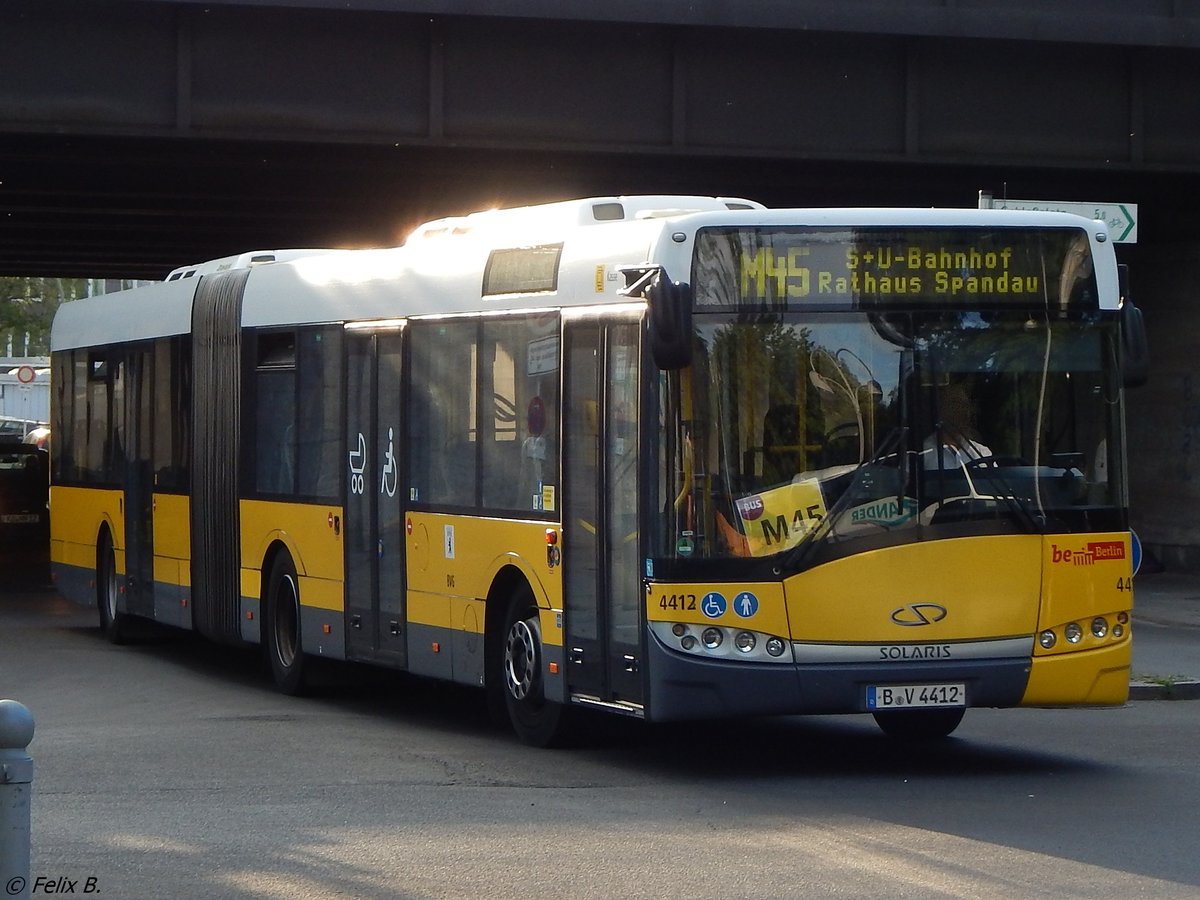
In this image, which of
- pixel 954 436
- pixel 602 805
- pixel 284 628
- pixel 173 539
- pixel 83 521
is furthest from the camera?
pixel 83 521

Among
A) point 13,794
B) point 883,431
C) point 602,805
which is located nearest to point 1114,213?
point 883,431

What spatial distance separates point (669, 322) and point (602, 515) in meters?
1.23

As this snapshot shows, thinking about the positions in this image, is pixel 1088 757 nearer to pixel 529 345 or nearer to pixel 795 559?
pixel 795 559


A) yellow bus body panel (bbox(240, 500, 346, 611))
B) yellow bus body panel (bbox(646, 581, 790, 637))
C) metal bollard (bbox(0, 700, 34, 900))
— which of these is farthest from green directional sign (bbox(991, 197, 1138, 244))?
metal bollard (bbox(0, 700, 34, 900))

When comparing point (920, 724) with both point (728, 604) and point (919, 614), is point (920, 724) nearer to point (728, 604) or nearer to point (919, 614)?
point (919, 614)

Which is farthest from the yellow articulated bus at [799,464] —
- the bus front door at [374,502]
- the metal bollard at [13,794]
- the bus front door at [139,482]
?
the bus front door at [139,482]

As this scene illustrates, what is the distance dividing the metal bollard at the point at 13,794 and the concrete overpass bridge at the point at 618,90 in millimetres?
14429

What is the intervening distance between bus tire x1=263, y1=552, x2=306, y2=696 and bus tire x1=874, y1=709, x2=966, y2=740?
4625mm

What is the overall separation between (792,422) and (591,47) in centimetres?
1114

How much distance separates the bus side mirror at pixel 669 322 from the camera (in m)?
9.62

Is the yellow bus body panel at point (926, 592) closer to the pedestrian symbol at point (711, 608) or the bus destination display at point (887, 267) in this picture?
the pedestrian symbol at point (711, 608)

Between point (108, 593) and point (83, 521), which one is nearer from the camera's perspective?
point (108, 593)

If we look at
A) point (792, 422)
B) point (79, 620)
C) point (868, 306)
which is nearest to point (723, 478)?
point (792, 422)

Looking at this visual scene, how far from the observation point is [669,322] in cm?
962
